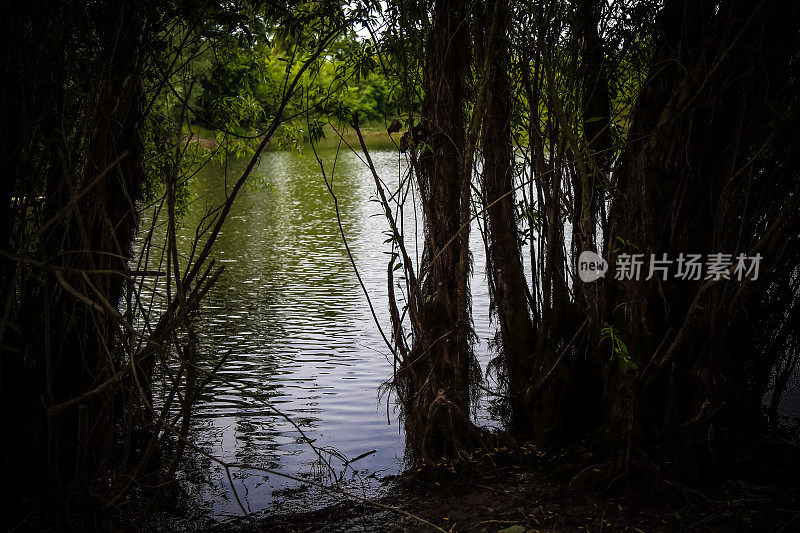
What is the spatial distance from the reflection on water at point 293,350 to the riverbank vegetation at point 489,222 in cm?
67

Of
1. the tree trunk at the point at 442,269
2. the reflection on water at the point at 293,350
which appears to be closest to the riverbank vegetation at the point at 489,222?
the tree trunk at the point at 442,269

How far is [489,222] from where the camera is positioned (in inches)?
201

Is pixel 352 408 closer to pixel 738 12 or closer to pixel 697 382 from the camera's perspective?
pixel 697 382

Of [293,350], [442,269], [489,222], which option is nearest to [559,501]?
[442,269]

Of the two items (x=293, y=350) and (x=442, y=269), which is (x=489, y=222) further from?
(x=293, y=350)

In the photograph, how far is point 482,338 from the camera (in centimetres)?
848

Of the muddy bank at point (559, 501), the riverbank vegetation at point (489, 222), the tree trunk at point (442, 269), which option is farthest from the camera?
the tree trunk at point (442, 269)

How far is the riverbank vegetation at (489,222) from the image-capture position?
3553 mm

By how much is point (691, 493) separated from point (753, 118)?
2189 millimetres

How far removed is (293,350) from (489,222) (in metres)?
3.90

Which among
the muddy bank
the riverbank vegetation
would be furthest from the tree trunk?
the muddy bank

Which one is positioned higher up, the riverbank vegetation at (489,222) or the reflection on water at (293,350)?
the riverbank vegetation at (489,222)

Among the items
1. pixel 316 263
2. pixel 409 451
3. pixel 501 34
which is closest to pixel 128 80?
pixel 501 34

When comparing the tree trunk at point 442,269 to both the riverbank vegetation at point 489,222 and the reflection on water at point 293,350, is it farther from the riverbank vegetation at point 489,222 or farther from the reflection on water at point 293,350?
the reflection on water at point 293,350
